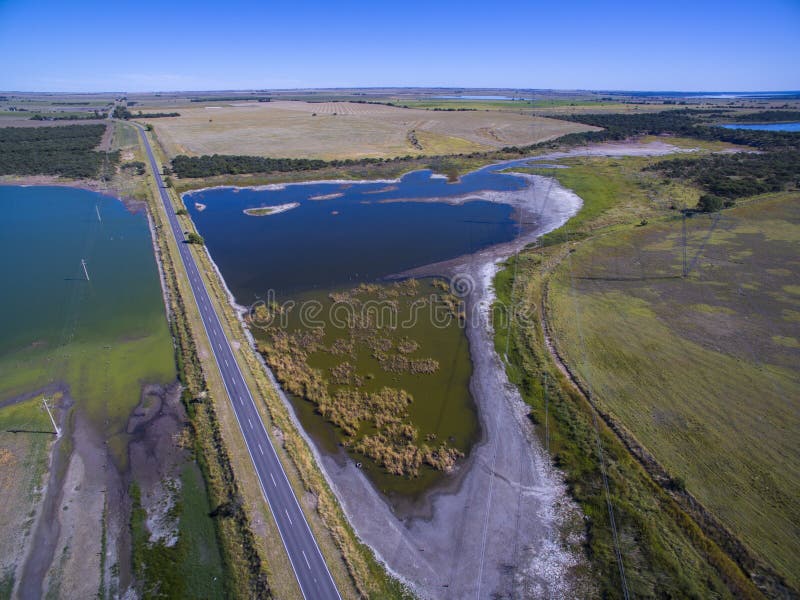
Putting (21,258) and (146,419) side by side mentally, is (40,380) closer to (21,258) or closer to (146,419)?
(146,419)

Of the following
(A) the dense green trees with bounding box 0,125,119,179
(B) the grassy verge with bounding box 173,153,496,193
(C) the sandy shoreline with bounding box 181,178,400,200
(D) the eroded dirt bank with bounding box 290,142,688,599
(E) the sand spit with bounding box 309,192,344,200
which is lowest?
(D) the eroded dirt bank with bounding box 290,142,688,599

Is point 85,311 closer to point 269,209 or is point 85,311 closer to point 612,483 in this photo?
point 269,209

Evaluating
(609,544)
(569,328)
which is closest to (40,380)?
(609,544)

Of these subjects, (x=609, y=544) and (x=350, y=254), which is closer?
(x=609, y=544)

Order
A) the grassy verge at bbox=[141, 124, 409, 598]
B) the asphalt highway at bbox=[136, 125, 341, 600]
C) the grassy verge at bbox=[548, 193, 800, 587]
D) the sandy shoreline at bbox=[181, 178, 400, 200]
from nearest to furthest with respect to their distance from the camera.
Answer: the asphalt highway at bbox=[136, 125, 341, 600], the grassy verge at bbox=[141, 124, 409, 598], the grassy verge at bbox=[548, 193, 800, 587], the sandy shoreline at bbox=[181, 178, 400, 200]

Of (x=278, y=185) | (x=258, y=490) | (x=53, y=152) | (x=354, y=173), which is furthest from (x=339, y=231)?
(x=53, y=152)

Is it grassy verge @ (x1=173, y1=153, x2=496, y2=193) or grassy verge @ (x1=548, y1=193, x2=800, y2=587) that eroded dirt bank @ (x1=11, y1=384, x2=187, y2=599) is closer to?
grassy verge @ (x1=548, y1=193, x2=800, y2=587)

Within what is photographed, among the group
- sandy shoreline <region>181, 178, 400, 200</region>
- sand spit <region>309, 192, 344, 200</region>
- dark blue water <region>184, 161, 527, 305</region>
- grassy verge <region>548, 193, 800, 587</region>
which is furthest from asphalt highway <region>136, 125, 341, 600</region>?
sandy shoreline <region>181, 178, 400, 200</region>
